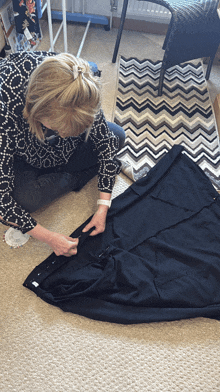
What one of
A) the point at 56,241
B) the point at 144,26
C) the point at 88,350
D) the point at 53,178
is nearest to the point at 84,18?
the point at 144,26

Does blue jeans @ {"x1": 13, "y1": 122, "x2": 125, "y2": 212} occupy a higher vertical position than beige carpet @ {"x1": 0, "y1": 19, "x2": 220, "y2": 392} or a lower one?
higher

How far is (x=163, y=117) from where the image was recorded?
1.75 meters

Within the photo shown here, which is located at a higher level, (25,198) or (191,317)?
(25,198)

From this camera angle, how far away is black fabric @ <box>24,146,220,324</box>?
3.22ft

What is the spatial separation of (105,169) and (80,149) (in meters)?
0.17

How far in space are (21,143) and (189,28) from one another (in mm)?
1156

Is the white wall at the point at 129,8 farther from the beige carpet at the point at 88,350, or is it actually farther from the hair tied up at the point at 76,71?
the beige carpet at the point at 88,350

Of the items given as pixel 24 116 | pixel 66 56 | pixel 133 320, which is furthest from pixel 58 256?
pixel 66 56

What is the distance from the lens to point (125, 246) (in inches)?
42.9

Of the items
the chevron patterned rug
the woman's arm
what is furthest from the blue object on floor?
the woman's arm

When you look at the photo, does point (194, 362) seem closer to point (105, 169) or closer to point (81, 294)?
point (81, 294)

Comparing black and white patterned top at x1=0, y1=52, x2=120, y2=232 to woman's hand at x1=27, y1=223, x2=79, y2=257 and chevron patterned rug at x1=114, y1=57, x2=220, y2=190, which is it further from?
chevron patterned rug at x1=114, y1=57, x2=220, y2=190

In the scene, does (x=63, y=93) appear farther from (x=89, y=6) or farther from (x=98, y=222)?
(x=89, y=6)

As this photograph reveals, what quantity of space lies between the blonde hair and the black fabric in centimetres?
50
